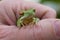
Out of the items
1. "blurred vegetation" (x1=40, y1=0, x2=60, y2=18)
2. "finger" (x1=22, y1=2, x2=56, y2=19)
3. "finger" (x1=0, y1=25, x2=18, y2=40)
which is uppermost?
"finger" (x1=22, y1=2, x2=56, y2=19)

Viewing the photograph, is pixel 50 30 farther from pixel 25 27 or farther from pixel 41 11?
pixel 41 11

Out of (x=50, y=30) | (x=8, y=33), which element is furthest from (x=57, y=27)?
(x=8, y=33)

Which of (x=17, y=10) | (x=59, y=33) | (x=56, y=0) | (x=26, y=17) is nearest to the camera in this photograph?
(x=59, y=33)

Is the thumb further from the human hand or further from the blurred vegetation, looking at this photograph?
the blurred vegetation

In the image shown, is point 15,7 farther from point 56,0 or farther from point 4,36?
point 56,0

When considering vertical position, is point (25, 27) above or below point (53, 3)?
above

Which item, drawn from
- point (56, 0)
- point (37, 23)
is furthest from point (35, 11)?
point (56, 0)

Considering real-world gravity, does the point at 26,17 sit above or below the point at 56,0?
above

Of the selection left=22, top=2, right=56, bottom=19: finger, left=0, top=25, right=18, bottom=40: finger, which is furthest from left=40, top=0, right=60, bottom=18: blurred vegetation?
left=0, top=25, right=18, bottom=40: finger
